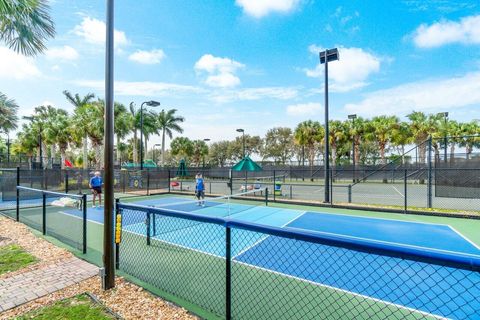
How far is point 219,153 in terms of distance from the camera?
76062 millimetres

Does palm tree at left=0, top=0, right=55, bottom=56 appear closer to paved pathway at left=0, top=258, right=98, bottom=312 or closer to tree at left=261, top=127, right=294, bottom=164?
paved pathway at left=0, top=258, right=98, bottom=312

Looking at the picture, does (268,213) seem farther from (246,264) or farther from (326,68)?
(326,68)

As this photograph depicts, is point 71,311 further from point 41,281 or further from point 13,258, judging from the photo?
point 13,258

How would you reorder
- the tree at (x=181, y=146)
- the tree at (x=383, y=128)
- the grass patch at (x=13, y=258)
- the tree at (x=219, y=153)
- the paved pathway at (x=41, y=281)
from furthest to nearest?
the tree at (x=219, y=153)
the tree at (x=181, y=146)
the tree at (x=383, y=128)
the grass patch at (x=13, y=258)
the paved pathway at (x=41, y=281)

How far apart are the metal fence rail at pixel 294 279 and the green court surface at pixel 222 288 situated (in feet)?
0.05

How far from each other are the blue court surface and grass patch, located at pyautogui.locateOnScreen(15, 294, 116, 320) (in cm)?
283

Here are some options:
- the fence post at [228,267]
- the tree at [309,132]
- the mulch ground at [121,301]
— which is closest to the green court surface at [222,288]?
the mulch ground at [121,301]

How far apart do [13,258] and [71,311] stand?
347cm

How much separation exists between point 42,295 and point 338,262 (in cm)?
561

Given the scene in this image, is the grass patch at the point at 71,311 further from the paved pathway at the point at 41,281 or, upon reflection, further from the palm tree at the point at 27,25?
the palm tree at the point at 27,25

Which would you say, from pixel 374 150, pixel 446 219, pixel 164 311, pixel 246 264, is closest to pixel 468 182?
pixel 446 219

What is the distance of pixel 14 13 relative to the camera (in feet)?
22.5

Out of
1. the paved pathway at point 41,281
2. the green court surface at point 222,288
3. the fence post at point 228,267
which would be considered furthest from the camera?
the paved pathway at point 41,281

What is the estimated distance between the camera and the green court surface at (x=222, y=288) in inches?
153
